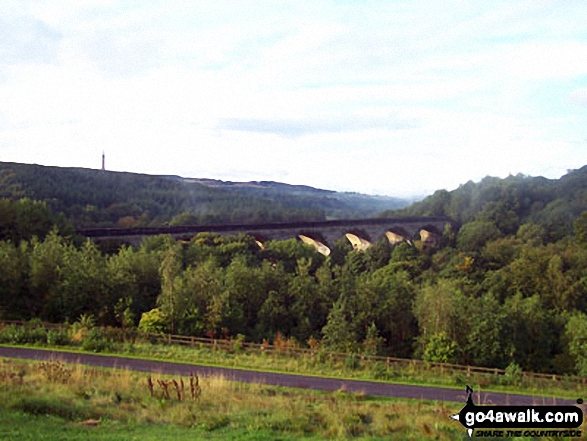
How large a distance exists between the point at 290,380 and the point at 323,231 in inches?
1771

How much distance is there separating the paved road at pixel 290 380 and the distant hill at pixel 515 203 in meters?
50.0

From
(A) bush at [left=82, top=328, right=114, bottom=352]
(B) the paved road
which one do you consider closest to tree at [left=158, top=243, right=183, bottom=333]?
(A) bush at [left=82, top=328, right=114, bottom=352]

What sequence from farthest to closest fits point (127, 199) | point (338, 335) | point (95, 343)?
point (127, 199) < point (338, 335) < point (95, 343)

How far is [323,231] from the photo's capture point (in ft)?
190

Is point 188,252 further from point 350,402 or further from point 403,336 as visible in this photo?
point 350,402

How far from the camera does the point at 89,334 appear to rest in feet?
53.2

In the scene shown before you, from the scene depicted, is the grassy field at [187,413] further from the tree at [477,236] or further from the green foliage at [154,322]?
the tree at [477,236]

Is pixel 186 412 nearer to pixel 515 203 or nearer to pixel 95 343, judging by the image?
pixel 95 343

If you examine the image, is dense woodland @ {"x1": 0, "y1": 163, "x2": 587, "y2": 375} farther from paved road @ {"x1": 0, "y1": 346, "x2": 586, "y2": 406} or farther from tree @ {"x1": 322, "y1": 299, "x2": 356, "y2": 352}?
paved road @ {"x1": 0, "y1": 346, "x2": 586, "y2": 406}

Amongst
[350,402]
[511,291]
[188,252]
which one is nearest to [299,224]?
[188,252]

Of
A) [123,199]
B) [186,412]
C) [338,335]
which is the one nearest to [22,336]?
[186,412]

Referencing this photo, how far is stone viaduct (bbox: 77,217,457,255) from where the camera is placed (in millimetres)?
42500

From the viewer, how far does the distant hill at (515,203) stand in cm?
6613

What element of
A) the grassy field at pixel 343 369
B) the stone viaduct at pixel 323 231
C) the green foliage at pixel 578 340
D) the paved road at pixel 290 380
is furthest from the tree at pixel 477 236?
the paved road at pixel 290 380
